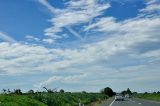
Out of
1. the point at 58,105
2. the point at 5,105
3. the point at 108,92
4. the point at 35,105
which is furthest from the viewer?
the point at 108,92

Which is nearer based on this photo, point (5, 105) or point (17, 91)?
point (5, 105)

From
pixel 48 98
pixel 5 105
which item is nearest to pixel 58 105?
pixel 48 98

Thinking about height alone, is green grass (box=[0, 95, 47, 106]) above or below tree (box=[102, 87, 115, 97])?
below

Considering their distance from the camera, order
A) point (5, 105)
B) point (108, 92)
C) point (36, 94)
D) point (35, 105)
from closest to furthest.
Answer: point (5, 105)
point (35, 105)
point (36, 94)
point (108, 92)

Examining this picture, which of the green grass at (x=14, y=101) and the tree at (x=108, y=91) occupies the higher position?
the tree at (x=108, y=91)

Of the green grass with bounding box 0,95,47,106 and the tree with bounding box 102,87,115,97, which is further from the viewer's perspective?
the tree with bounding box 102,87,115,97

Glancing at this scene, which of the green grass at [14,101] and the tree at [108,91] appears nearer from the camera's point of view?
the green grass at [14,101]

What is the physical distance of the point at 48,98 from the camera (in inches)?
1369

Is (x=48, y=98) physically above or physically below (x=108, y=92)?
below

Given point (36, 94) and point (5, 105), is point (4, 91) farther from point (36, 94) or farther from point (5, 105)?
point (5, 105)

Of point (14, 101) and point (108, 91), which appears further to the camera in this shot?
point (108, 91)

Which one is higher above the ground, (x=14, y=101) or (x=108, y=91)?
(x=108, y=91)

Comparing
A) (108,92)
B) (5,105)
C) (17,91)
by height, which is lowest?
(5,105)

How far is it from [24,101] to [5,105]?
4961 millimetres
